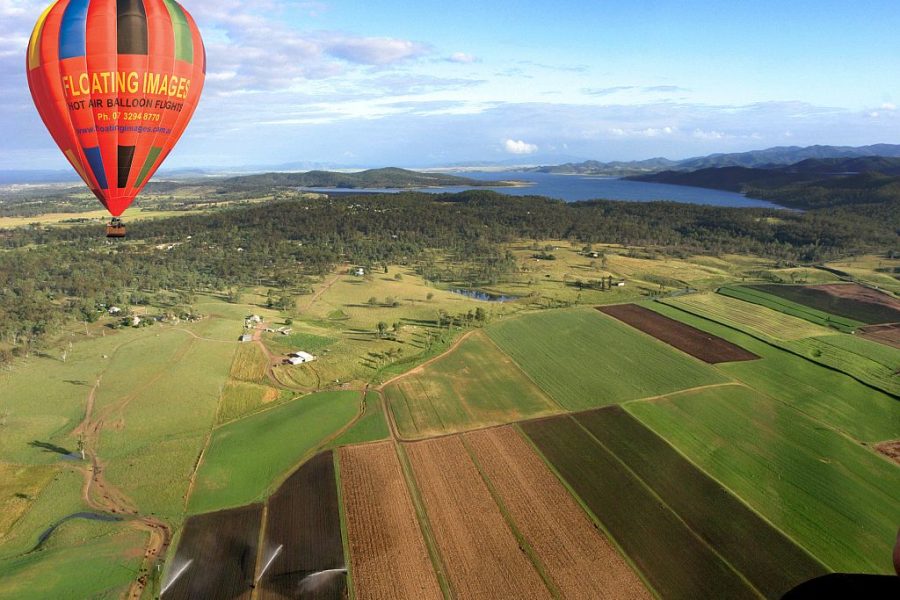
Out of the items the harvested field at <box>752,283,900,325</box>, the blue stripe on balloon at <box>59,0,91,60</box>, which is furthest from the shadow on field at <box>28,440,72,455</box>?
the harvested field at <box>752,283,900,325</box>

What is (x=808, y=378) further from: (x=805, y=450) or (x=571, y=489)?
(x=571, y=489)

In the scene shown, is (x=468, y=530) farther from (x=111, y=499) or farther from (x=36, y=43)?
(x=36, y=43)

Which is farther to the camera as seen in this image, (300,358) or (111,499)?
(300,358)

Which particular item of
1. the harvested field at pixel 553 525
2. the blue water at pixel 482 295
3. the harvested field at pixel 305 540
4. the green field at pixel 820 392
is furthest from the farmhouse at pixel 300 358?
the green field at pixel 820 392

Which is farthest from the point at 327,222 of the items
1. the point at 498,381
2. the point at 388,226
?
the point at 498,381

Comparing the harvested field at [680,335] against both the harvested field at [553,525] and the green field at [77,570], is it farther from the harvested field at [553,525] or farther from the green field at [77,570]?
the green field at [77,570]

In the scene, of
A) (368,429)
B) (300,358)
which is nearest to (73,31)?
(368,429)
